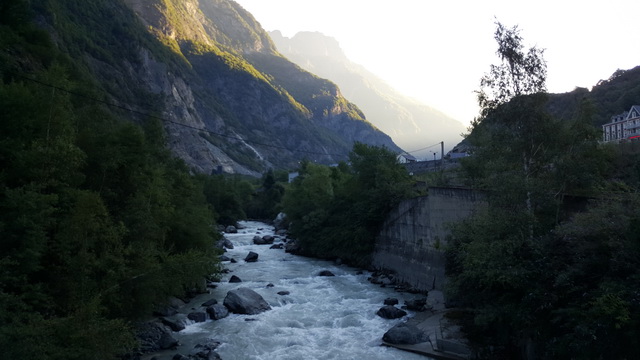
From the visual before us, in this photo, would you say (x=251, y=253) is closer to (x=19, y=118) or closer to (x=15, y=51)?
(x=15, y=51)

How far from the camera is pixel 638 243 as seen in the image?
1163 cm

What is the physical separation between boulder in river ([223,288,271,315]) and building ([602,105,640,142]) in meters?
40.9

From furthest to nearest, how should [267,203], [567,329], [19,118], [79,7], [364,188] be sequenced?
[79,7] < [267,203] < [364,188] < [19,118] < [567,329]

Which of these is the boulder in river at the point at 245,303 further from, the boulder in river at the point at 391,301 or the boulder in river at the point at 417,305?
the boulder in river at the point at 417,305

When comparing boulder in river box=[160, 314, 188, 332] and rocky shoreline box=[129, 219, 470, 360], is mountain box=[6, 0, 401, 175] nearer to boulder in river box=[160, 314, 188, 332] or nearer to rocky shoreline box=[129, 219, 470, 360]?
boulder in river box=[160, 314, 188, 332]

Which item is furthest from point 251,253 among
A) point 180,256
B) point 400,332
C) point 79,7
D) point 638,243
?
point 79,7

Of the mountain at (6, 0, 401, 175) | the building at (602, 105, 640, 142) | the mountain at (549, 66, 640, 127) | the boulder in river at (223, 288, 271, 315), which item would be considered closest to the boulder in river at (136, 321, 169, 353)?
the boulder in river at (223, 288, 271, 315)

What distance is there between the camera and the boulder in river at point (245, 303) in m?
23.1

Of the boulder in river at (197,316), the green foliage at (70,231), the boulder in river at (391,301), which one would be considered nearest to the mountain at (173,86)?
the green foliage at (70,231)

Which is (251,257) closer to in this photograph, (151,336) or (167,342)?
(151,336)

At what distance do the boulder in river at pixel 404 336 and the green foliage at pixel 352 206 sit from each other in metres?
15.9

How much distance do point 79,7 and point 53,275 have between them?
104777 mm

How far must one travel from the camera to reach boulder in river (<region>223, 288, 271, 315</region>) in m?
23.1

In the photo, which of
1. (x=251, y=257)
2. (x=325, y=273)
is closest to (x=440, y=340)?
(x=325, y=273)
